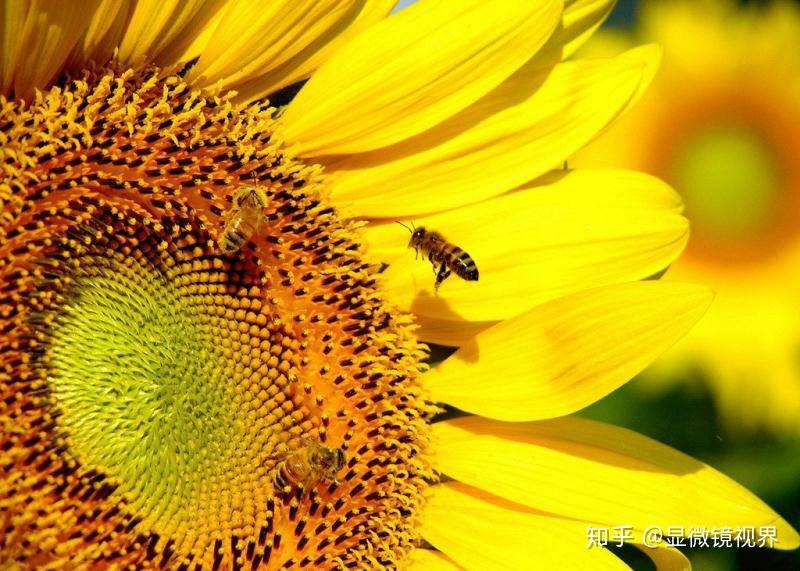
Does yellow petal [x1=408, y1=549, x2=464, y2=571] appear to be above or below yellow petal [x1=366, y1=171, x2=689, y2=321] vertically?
below

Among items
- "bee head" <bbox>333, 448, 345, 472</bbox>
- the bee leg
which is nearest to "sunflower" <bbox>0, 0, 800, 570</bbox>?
"bee head" <bbox>333, 448, 345, 472</bbox>

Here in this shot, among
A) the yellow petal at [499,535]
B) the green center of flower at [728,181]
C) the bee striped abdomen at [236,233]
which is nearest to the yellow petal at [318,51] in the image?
the bee striped abdomen at [236,233]

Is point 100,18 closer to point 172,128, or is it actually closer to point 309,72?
point 172,128

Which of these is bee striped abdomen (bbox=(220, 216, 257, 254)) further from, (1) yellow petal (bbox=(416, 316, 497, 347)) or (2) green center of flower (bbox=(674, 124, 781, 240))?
(2) green center of flower (bbox=(674, 124, 781, 240))

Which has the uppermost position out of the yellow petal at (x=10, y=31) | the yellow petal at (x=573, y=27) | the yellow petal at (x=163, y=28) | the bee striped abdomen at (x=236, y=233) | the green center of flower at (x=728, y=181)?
the green center of flower at (x=728, y=181)

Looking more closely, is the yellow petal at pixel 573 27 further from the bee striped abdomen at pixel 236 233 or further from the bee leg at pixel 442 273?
the bee striped abdomen at pixel 236 233

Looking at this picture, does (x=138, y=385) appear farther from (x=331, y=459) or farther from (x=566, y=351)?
(x=566, y=351)
